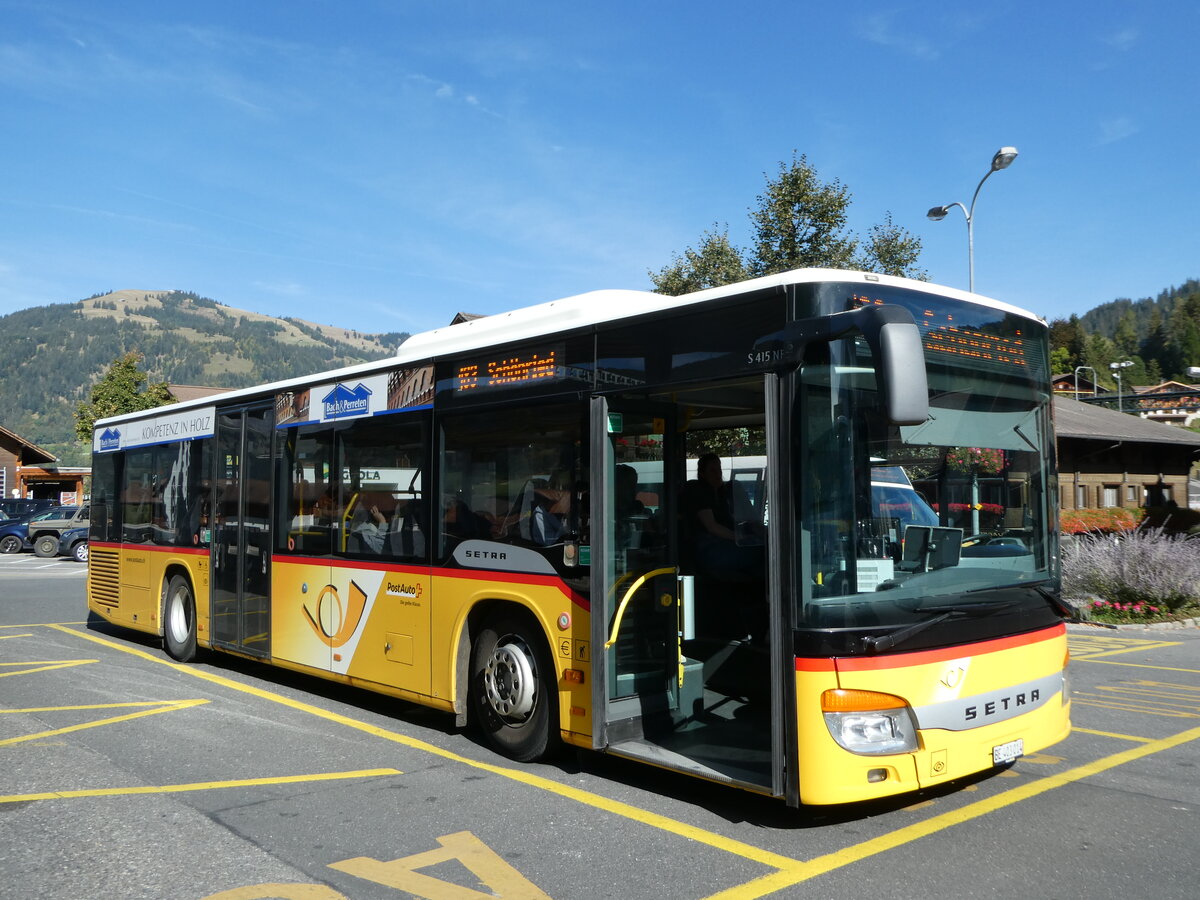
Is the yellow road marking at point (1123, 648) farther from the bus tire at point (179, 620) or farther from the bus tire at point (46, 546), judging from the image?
the bus tire at point (46, 546)

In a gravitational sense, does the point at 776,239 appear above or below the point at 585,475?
above

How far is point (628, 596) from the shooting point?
607 cm

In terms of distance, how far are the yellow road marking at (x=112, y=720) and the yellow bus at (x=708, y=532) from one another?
3.03ft

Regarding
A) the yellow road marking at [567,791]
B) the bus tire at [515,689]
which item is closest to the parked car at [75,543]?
the yellow road marking at [567,791]

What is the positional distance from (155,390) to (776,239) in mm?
47440

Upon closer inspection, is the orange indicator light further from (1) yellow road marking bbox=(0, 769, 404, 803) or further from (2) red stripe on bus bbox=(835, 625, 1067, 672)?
(1) yellow road marking bbox=(0, 769, 404, 803)

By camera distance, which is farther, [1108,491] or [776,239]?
[1108,491]

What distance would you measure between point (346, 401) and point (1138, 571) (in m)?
12.3

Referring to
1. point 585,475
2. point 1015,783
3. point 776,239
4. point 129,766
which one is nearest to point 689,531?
point 585,475

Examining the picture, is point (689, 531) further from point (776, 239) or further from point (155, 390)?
point (155, 390)

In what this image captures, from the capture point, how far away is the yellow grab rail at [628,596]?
597 centimetres

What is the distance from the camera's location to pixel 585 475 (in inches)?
246

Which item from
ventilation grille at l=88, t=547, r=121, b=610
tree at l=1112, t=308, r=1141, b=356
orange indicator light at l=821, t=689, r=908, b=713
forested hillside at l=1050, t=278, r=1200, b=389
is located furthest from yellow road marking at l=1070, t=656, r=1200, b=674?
tree at l=1112, t=308, r=1141, b=356

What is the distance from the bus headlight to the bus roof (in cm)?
206
